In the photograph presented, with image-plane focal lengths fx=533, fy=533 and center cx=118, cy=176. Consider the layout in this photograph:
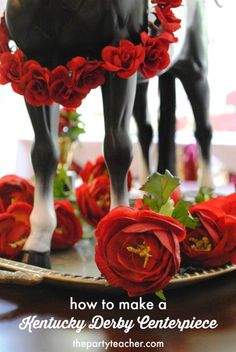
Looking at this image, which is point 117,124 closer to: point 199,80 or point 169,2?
point 169,2

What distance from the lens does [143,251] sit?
15.6 inches

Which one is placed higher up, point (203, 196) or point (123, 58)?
point (123, 58)

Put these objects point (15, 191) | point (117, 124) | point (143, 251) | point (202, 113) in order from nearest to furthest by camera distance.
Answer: point (143, 251), point (117, 124), point (15, 191), point (202, 113)

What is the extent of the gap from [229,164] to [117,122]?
89 centimetres

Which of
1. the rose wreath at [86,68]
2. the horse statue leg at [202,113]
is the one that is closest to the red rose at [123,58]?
the rose wreath at [86,68]

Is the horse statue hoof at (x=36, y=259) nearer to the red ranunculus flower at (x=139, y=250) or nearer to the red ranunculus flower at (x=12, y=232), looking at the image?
the red ranunculus flower at (x=12, y=232)

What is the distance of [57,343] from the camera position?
0.38 metres

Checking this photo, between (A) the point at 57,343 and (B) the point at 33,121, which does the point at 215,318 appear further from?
(B) the point at 33,121

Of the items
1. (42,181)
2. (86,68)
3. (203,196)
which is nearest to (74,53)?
(86,68)

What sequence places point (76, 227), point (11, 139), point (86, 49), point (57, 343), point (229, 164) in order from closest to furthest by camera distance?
point (57, 343) < point (86, 49) < point (76, 227) < point (229, 164) < point (11, 139)

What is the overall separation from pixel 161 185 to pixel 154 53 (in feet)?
0.42

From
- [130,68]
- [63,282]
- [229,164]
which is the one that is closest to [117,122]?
[130,68]

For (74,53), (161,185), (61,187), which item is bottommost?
(61,187)

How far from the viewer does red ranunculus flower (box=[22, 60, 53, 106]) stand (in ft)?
1.57
